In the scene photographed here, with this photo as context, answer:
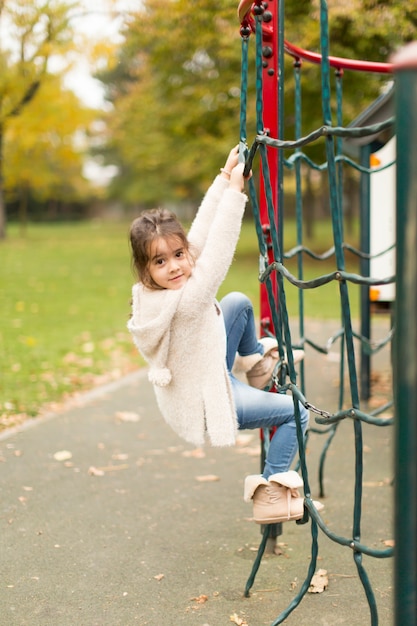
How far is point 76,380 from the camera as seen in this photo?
5871mm

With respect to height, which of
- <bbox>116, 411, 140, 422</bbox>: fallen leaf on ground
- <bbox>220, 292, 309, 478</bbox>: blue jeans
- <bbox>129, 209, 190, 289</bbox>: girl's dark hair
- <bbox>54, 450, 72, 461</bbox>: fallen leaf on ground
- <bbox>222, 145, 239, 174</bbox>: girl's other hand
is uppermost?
<bbox>222, 145, 239, 174</bbox>: girl's other hand

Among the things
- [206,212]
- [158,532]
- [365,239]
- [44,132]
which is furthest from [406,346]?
[44,132]

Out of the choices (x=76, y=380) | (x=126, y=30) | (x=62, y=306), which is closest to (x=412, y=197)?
(x=76, y=380)

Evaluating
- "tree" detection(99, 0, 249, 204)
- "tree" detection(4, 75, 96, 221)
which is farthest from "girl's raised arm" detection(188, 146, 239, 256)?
"tree" detection(4, 75, 96, 221)

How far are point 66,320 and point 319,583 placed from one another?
6487 mm

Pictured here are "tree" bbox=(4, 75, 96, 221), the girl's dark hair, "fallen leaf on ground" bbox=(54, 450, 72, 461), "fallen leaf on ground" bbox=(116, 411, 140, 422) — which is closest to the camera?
the girl's dark hair

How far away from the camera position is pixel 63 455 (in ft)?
13.6

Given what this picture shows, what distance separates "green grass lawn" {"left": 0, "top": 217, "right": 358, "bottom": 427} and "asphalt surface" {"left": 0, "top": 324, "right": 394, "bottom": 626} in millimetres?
847

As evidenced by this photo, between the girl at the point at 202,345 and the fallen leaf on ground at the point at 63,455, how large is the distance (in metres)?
1.63

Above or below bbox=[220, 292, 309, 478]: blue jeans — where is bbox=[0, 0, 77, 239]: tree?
above

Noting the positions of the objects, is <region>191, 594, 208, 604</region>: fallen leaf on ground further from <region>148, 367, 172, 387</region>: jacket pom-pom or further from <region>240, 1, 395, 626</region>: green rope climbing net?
<region>148, 367, 172, 387</region>: jacket pom-pom

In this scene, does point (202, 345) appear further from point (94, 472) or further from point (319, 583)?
point (94, 472)

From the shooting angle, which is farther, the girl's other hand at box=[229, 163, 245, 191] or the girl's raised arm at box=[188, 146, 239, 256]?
the girl's raised arm at box=[188, 146, 239, 256]

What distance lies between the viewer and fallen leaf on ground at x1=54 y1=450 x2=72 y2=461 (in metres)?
4.09
